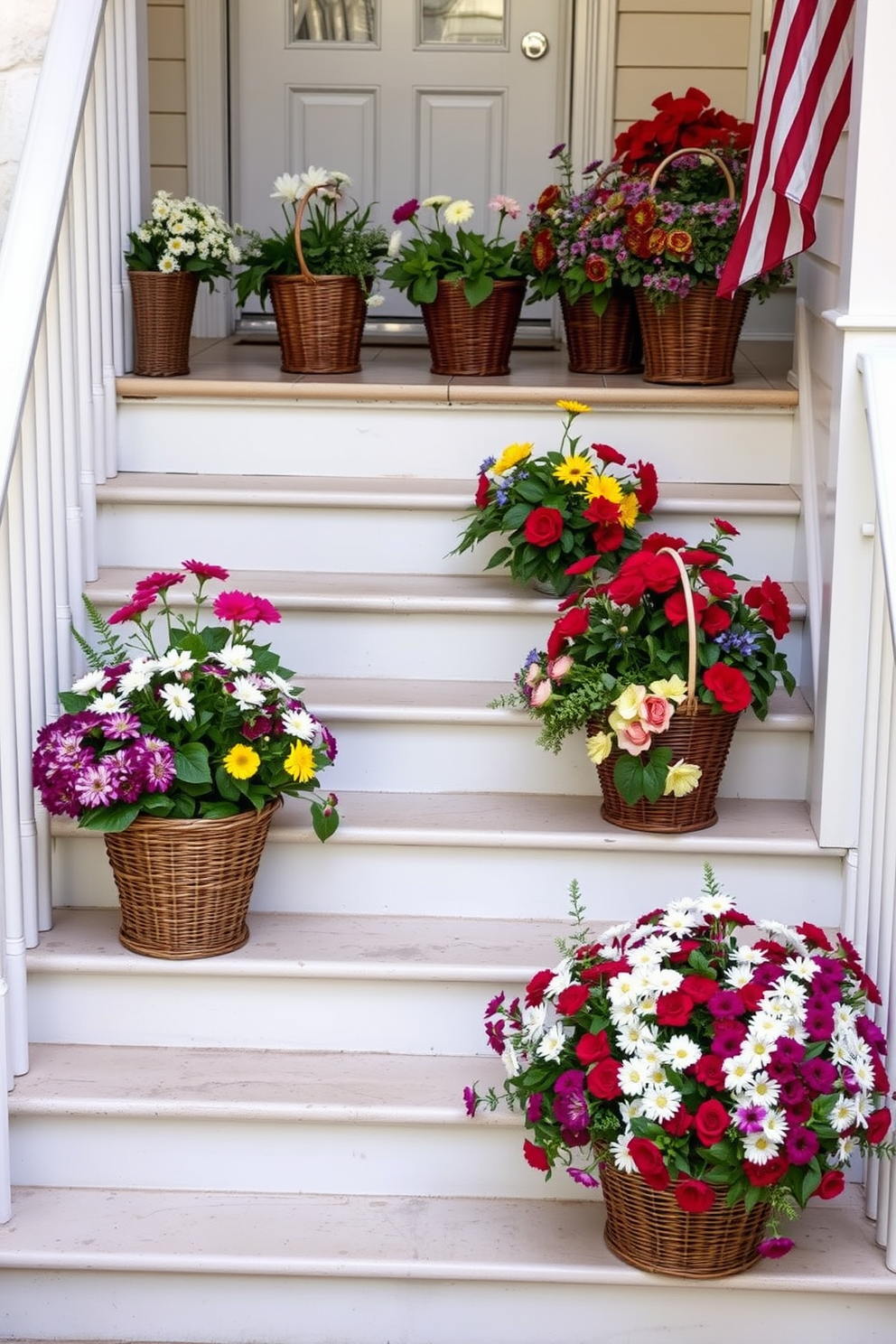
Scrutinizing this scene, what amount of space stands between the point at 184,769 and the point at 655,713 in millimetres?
694

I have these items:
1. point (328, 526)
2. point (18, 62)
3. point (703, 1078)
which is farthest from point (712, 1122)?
point (18, 62)

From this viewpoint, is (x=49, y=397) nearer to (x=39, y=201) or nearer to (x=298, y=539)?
(x=39, y=201)

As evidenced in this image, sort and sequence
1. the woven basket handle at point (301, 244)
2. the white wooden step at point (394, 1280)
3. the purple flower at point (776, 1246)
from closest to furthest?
the purple flower at point (776, 1246) < the white wooden step at point (394, 1280) < the woven basket handle at point (301, 244)

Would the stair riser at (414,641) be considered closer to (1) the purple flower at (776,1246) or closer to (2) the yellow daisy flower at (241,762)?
(2) the yellow daisy flower at (241,762)

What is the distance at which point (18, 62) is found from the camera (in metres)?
3.06

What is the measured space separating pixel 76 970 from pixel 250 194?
2.78 meters

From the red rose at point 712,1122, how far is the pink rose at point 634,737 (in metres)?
0.63

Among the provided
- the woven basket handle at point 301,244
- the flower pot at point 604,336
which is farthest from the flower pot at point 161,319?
the flower pot at point 604,336

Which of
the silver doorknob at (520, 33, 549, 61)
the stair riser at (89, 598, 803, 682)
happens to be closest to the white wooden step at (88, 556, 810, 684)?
the stair riser at (89, 598, 803, 682)

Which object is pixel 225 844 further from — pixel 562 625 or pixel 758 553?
pixel 758 553

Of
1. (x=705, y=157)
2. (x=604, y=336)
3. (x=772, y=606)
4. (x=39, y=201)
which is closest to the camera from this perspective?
(x=39, y=201)

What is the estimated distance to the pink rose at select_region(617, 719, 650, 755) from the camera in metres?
2.43

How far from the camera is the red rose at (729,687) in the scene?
2426mm

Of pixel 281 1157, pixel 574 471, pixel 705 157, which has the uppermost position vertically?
pixel 705 157
